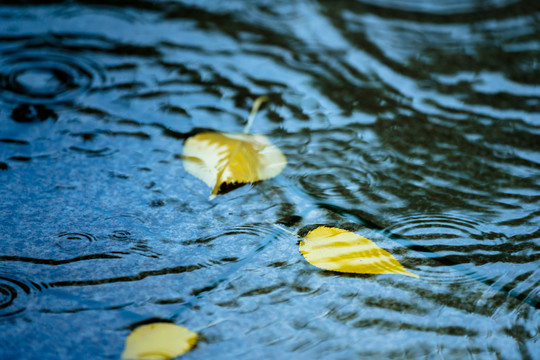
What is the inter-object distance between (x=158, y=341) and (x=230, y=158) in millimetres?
555

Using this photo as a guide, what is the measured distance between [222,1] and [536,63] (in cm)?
123

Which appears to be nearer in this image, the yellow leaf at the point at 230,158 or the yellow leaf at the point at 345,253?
the yellow leaf at the point at 345,253

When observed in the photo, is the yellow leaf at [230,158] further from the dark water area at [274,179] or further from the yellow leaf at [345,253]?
the yellow leaf at [345,253]

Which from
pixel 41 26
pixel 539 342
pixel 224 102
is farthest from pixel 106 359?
pixel 41 26

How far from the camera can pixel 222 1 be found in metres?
2.19

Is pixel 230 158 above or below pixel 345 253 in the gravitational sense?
above

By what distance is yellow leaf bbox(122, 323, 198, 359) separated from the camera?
924 millimetres

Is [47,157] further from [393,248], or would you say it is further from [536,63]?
[536,63]

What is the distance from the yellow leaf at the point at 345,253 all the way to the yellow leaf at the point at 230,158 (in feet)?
0.84

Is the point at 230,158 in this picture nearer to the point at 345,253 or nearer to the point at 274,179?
the point at 274,179

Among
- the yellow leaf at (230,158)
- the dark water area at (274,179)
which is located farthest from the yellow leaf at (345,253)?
the yellow leaf at (230,158)

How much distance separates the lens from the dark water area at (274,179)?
3.27ft

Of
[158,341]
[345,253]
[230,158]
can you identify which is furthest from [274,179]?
[158,341]

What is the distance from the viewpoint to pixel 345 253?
1131mm
